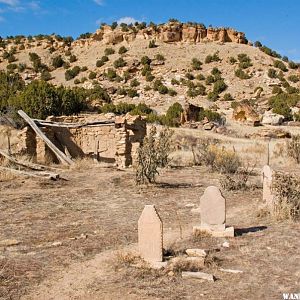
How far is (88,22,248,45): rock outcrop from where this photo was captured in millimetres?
56844

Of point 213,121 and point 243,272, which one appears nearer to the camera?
point 243,272

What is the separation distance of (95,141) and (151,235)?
497 inches

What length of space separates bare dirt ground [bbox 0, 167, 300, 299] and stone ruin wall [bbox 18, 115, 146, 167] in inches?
188

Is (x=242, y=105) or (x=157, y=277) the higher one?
(x=242, y=105)

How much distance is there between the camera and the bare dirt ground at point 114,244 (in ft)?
16.4

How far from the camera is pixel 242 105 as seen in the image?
32.8 metres

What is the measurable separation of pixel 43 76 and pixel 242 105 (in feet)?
83.3

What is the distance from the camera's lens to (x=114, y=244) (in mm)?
6895

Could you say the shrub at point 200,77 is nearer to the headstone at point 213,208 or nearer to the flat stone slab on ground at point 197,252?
the headstone at point 213,208

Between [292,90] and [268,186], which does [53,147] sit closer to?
[268,186]

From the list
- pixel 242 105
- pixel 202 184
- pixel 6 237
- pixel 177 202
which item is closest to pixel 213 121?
pixel 242 105

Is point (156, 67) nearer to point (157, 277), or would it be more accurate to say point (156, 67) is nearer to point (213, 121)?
point (213, 121)

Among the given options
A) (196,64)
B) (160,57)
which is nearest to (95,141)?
(196,64)

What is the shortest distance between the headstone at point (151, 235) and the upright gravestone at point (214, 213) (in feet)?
4.98
